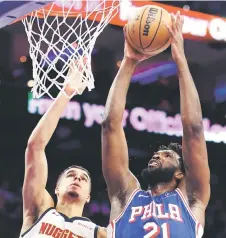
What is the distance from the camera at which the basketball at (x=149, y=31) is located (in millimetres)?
3084

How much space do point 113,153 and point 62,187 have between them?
108cm

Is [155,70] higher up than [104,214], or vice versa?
[155,70]

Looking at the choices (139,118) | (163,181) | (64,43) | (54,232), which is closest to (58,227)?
(54,232)

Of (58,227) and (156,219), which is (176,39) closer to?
(156,219)

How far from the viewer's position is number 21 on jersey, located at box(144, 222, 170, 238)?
2.79m

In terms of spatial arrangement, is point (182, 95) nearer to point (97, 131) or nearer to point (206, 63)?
point (97, 131)

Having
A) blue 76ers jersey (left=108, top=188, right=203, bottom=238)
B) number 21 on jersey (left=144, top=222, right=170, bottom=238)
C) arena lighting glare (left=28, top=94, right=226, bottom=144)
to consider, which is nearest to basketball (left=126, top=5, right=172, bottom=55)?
blue 76ers jersey (left=108, top=188, right=203, bottom=238)

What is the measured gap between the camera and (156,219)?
9.31 ft

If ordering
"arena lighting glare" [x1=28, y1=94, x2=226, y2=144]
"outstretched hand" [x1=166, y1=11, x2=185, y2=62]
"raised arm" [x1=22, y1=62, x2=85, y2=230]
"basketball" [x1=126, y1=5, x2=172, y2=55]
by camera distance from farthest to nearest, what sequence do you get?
"arena lighting glare" [x1=28, y1=94, x2=226, y2=144] → "raised arm" [x1=22, y1=62, x2=85, y2=230] → "basketball" [x1=126, y1=5, x2=172, y2=55] → "outstretched hand" [x1=166, y1=11, x2=185, y2=62]

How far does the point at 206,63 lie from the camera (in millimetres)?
9555

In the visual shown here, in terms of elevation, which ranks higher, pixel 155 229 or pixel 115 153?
pixel 115 153

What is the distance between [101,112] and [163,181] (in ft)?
17.8

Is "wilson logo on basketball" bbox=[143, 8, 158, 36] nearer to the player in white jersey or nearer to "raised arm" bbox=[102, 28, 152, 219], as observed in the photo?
"raised arm" bbox=[102, 28, 152, 219]

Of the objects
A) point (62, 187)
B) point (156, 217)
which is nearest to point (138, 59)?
point (156, 217)
